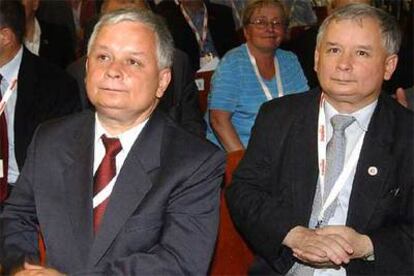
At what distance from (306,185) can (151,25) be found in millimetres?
699

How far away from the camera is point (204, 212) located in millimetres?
1934

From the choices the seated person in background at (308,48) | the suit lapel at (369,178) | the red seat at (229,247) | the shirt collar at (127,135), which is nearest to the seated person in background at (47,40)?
the seated person in background at (308,48)

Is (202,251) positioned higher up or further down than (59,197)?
further down

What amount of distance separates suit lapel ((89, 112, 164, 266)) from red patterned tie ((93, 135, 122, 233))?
1.6 inches

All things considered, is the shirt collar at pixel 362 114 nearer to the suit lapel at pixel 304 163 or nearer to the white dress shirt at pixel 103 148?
the suit lapel at pixel 304 163

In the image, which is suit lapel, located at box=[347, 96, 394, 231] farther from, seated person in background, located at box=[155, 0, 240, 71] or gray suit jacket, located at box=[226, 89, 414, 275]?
seated person in background, located at box=[155, 0, 240, 71]

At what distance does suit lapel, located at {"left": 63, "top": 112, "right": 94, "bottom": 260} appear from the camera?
6.24 ft

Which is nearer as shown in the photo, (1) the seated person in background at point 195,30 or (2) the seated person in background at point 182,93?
(2) the seated person in background at point 182,93

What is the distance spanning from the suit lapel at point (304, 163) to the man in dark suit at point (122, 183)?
32cm

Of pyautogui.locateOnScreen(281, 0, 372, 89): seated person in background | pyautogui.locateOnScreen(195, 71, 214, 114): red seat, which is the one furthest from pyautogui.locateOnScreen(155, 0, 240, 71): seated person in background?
pyautogui.locateOnScreen(281, 0, 372, 89): seated person in background

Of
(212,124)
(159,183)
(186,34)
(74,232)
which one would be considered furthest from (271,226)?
(186,34)

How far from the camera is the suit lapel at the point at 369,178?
6.91ft

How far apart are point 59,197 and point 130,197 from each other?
0.21 metres

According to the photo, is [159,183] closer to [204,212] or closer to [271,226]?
[204,212]
